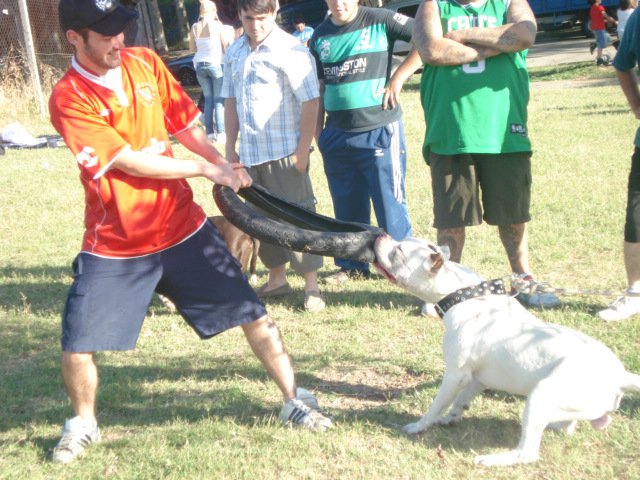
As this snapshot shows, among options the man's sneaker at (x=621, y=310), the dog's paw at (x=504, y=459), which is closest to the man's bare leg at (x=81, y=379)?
the dog's paw at (x=504, y=459)

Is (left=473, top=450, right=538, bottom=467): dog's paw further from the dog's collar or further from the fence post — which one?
the fence post

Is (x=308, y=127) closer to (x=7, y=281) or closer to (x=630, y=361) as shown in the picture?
(x=630, y=361)

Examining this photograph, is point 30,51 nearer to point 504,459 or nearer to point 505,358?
point 505,358

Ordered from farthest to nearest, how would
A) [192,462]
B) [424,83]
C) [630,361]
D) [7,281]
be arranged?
1. [7,281]
2. [424,83]
3. [630,361]
4. [192,462]

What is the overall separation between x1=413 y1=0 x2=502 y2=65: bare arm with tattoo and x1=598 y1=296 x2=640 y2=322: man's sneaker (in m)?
1.84

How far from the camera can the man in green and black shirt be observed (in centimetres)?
643

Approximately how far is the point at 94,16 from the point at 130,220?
0.92m

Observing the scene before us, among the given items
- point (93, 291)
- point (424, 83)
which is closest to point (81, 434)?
point (93, 291)

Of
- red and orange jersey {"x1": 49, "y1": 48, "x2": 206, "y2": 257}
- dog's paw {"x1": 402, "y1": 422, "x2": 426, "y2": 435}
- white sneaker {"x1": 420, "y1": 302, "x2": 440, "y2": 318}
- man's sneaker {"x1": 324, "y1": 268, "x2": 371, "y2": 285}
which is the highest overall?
red and orange jersey {"x1": 49, "y1": 48, "x2": 206, "y2": 257}

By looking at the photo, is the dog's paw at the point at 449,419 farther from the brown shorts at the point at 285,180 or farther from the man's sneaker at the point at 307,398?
the brown shorts at the point at 285,180

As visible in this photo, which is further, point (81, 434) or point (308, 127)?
point (308, 127)

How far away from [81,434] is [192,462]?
60 centimetres

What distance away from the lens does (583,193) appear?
29.0ft

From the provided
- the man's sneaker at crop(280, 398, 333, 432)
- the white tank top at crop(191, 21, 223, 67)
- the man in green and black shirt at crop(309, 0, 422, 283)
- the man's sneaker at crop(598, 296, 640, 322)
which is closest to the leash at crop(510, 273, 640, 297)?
the man's sneaker at crop(280, 398, 333, 432)
